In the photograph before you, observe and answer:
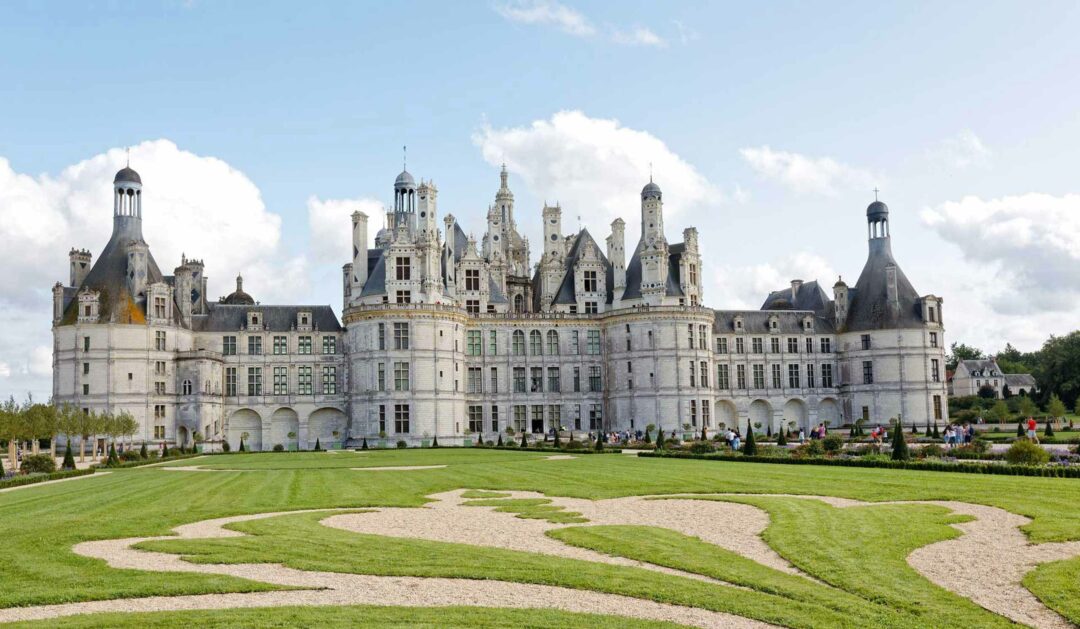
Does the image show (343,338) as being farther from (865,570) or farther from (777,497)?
(865,570)

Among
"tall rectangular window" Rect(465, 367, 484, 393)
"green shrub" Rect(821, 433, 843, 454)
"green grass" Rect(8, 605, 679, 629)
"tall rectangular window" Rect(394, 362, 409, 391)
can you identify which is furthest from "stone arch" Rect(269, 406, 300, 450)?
"green grass" Rect(8, 605, 679, 629)

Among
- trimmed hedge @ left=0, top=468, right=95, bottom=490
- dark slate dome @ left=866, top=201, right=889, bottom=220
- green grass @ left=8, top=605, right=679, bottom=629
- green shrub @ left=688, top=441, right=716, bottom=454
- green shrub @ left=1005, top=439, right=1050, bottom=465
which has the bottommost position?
green shrub @ left=688, top=441, right=716, bottom=454

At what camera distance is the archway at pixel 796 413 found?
8944cm

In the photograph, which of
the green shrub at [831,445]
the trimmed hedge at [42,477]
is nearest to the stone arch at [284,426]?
the trimmed hedge at [42,477]

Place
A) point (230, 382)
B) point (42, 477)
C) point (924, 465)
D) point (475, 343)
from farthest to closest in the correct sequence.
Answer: point (475, 343) → point (230, 382) → point (42, 477) → point (924, 465)

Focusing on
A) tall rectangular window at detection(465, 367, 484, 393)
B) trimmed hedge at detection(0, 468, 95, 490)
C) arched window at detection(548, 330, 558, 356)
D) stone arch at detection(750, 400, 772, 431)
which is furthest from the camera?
stone arch at detection(750, 400, 772, 431)

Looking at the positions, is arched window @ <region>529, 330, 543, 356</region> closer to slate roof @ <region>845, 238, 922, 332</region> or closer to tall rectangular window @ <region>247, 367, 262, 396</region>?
tall rectangular window @ <region>247, 367, 262, 396</region>

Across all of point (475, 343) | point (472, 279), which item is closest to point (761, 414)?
point (475, 343)

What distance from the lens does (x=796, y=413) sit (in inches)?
3551

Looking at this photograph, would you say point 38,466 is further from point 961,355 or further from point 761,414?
point 961,355

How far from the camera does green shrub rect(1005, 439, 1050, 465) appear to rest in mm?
34344

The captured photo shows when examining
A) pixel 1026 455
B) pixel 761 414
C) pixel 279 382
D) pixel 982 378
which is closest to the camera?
pixel 1026 455

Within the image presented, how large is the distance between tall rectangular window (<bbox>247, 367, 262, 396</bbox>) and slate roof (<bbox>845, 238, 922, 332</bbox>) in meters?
51.8

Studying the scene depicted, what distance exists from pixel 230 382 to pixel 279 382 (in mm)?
3817
